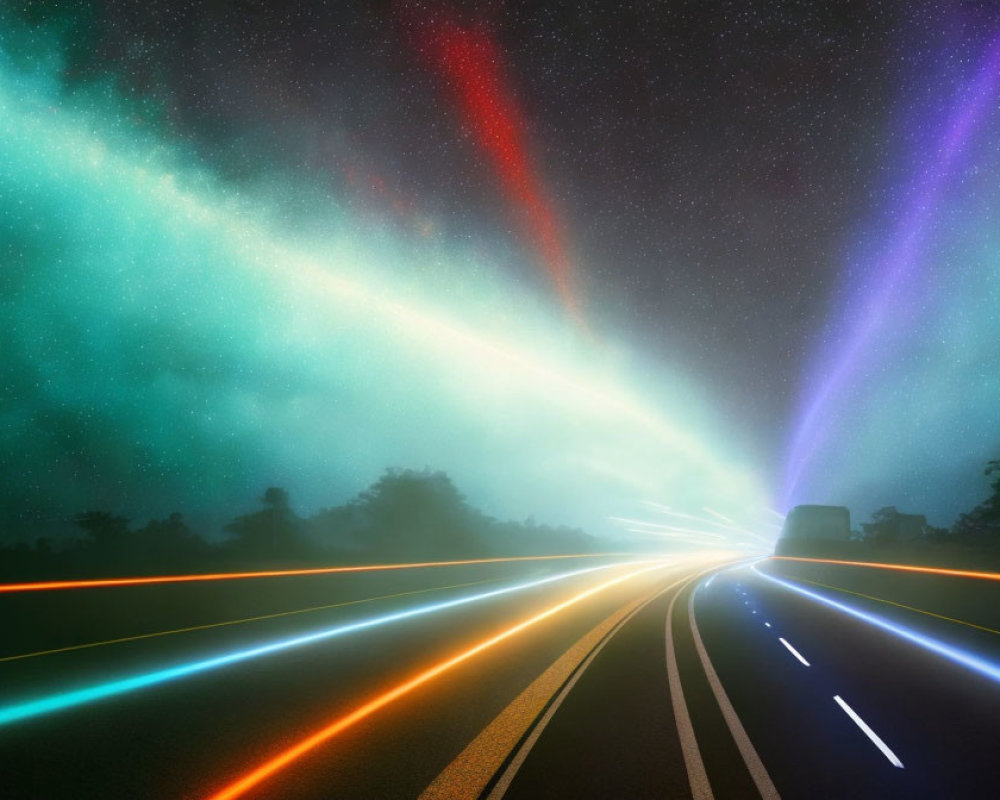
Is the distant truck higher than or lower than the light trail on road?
higher

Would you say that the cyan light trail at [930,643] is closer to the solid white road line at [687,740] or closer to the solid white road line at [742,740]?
the solid white road line at [742,740]

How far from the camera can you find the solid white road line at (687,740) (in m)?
5.81

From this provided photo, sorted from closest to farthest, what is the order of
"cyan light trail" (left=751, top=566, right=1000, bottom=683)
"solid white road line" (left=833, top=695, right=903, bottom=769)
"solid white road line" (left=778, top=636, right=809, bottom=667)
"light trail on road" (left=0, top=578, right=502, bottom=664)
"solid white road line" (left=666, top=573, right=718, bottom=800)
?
"solid white road line" (left=666, top=573, right=718, bottom=800), "solid white road line" (left=833, top=695, right=903, bottom=769), "light trail on road" (left=0, top=578, right=502, bottom=664), "cyan light trail" (left=751, top=566, right=1000, bottom=683), "solid white road line" (left=778, top=636, right=809, bottom=667)

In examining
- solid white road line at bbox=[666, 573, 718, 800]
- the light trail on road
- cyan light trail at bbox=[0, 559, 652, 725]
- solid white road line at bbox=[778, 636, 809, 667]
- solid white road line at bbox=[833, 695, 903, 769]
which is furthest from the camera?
solid white road line at bbox=[778, 636, 809, 667]

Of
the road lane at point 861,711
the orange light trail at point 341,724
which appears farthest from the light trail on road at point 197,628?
the road lane at point 861,711

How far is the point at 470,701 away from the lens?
8.97m

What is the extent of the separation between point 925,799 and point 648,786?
199cm

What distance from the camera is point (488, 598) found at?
2591cm

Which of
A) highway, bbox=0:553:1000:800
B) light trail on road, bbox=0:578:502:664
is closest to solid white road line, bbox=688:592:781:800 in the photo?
highway, bbox=0:553:1000:800

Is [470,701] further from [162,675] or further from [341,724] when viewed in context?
[162,675]

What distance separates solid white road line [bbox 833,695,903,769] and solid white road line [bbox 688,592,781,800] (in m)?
1.14

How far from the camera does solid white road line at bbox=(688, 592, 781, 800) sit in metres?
5.82

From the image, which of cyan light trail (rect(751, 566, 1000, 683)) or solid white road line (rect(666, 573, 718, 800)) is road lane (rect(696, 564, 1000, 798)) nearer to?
cyan light trail (rect(751, 566, 1000, 683))

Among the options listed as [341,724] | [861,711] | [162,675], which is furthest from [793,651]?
[162,675]
